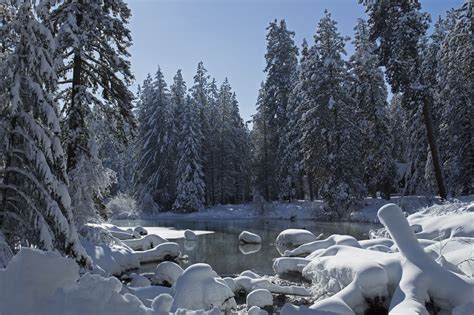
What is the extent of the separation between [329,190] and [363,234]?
8.96 meters

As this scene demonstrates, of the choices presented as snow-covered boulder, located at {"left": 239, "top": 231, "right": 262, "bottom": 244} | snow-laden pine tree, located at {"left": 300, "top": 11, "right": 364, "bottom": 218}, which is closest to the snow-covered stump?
snow-covered boulder, located at {"left": 239, "top": 231, "right": 262, "bottom": 244}

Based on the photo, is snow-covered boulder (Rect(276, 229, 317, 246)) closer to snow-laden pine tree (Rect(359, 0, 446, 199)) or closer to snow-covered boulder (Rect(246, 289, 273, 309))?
snow-laden pine tree (Rect(359, 0, 446, 199))

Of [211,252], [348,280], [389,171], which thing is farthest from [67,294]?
[389,171]

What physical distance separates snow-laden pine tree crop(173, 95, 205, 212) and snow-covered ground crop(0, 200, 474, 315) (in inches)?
1049

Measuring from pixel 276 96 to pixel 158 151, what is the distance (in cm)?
1399

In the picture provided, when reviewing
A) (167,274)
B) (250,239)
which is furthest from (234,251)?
(167,274)

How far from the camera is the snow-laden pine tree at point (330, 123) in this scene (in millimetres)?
30500

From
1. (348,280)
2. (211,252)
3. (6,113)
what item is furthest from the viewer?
(211,252)

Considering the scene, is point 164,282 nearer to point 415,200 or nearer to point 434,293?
point 434,293

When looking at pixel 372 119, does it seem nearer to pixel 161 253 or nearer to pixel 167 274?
pixel 161 253

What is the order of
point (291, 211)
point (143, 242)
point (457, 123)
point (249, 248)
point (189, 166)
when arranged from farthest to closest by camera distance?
point (189, 166) < point (291, 211) < point (457, 123) < point (249, 248) < point (143, 242)

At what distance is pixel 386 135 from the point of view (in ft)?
105

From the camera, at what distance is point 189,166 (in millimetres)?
43500

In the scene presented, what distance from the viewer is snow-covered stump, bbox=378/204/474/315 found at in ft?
24.2
